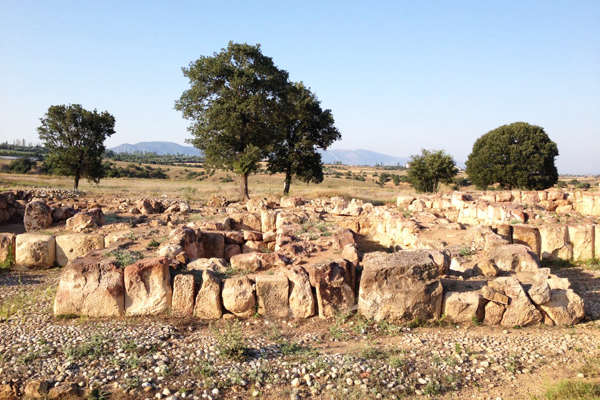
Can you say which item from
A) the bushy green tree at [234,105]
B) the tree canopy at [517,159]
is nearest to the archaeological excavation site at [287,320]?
the bushy green tree at [234,105]

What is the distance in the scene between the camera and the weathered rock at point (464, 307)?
7945 millimetres

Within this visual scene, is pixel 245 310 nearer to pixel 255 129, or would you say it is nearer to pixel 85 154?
pixel 255 129

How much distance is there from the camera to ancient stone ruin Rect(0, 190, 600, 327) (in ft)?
26.2

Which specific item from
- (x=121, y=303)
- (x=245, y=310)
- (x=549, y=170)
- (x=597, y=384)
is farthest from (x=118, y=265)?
(x=549, y=170)

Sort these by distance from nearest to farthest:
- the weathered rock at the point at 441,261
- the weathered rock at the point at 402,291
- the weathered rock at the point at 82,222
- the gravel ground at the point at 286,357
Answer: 1. the gravel ground at the point at 286,357
2. the weathered rock at the point at 402,291
3. the weathered rock at the point at 441,261
4. the weathered rock at the point at 82,222

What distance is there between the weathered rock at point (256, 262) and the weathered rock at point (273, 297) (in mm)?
1310

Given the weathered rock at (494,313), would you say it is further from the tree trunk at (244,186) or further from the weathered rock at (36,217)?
the tree trunk at (244,186)

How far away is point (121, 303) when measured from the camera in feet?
26.5

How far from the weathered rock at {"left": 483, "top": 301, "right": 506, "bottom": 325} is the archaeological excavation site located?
0.08ft

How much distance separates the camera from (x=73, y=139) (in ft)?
104

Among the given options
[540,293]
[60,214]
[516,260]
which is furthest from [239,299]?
[60,214]

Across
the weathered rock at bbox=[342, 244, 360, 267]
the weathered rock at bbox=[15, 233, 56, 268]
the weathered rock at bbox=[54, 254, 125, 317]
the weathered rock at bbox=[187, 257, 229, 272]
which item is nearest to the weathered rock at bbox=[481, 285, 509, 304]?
the weathered rock at bbox=[342, 244, 360, 267]

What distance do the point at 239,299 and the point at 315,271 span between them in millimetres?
1498

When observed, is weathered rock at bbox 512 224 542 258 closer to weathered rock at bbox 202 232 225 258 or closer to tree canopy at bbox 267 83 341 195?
weathered rock at bbox 202 232 225 258
